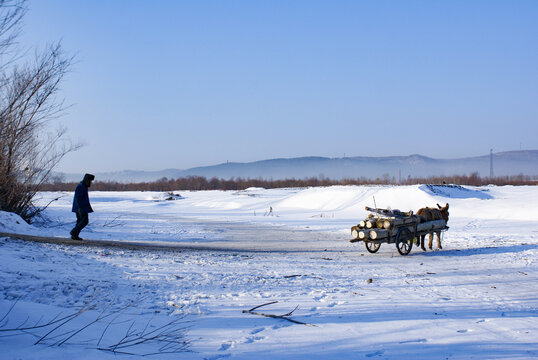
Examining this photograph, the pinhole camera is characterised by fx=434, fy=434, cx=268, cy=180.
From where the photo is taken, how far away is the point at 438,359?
448 cm

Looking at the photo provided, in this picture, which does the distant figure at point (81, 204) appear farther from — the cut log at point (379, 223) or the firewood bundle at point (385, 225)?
the cut log at point (379, 223)

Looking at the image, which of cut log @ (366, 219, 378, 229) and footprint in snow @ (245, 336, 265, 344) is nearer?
footprint in snow @ (245, 336, 265, 344)

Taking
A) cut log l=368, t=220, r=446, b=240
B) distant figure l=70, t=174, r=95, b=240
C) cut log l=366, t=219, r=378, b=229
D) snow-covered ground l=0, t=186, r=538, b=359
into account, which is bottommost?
snow-covered ground l=0, t=186, r=538, b=359

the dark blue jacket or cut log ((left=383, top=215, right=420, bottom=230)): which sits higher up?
the dark blue jacket

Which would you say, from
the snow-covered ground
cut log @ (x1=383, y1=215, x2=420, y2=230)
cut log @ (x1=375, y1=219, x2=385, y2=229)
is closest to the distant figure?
the snow-covered ground

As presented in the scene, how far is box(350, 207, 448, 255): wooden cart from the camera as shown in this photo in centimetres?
1187

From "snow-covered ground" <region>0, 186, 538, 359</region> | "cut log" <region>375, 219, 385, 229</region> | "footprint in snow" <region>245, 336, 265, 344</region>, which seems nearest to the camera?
"snow-covered ground" <region>0, 186, 538, 359</region>

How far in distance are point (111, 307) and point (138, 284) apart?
4.73 ft

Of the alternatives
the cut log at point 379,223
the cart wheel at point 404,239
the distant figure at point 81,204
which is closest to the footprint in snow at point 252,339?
the cut log at point 379,223

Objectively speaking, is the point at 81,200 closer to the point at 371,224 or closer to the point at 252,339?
the point at 371,224

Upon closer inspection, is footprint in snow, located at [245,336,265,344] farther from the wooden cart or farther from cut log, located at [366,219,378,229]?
cut log, located at [366,219,378,229]

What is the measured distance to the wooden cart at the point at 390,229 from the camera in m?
11.9

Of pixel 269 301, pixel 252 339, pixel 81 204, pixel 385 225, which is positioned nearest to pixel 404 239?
pixel 385 225

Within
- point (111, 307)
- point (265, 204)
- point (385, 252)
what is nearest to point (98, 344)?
point (111, 307)
